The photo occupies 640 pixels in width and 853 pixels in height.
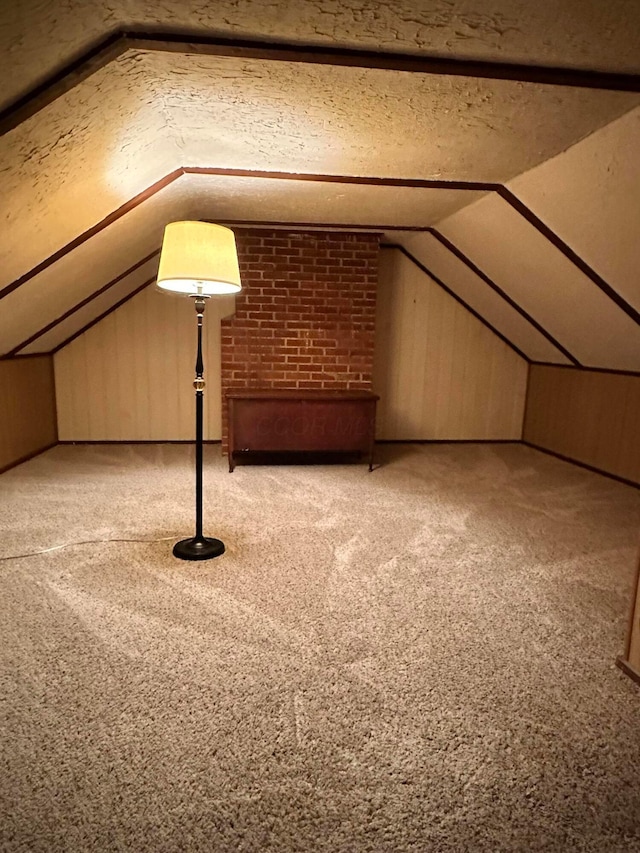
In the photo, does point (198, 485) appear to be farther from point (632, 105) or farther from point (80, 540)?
point (632, 105)

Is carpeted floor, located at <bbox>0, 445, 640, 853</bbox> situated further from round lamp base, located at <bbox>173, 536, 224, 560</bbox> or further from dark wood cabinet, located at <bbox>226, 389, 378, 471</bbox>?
dark wood cabinet, located at <bbox>226, 389, 378, 471</bbox>

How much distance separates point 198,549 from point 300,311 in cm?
240

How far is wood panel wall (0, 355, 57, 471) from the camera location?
361 centimetres

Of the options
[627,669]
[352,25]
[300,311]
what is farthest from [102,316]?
[627,669]

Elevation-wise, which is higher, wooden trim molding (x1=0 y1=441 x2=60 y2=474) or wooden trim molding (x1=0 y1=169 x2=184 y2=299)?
wooden trim molding (x1=0 y1=169 x2=184 y2=299)

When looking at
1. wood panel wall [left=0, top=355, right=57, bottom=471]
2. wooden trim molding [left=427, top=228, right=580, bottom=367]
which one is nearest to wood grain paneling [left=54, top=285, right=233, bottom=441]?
wood panel wall [left=0, top=355, right=57, bottom=471]

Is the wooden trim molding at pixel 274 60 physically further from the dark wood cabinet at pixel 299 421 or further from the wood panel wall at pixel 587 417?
the wood panel wall at pixel 587 417

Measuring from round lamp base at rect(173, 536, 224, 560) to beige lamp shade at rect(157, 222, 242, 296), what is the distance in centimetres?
117

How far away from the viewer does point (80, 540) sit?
8.06 ft

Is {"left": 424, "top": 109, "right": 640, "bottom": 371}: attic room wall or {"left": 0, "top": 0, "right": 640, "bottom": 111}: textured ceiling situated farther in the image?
{"left": 424, "top": 109, "right": 640, "bottom": 371}: attic room wall

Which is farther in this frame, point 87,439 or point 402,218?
point 87,439

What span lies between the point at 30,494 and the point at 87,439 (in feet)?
5.13

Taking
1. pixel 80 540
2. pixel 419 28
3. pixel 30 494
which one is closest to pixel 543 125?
pixel 419 28

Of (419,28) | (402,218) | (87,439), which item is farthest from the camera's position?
(87,439)
